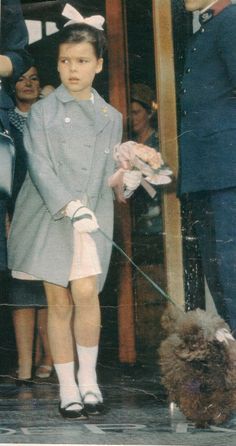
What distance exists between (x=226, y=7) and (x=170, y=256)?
5.23 ft

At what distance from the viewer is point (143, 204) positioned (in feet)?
16.8

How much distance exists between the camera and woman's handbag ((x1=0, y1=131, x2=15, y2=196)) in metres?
5.17

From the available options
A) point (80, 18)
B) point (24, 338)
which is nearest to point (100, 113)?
point (80, 18)

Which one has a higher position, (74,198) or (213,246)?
(74,198)

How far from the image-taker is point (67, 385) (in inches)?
190

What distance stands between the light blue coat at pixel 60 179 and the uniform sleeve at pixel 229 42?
2.43 feet

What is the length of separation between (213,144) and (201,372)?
1.42m

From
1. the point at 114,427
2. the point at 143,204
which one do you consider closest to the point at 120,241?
the point at 143,204

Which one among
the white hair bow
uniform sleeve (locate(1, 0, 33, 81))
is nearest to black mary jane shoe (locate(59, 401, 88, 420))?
uniform sleeve (locate(1, 0, 33, 81))

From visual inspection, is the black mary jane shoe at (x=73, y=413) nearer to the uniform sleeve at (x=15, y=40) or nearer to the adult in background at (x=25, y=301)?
the adult in background at (x=25, y=301)

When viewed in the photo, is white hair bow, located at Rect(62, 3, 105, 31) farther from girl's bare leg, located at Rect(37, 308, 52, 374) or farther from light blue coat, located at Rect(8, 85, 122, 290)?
girl's bare leg, located at Rect(37, 308, 52, 374)

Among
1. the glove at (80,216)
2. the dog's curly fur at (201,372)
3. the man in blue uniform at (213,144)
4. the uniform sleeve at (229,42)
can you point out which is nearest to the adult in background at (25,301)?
the glove at (80,216)

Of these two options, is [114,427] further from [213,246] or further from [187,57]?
[187,57]

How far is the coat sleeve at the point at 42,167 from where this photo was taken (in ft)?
16.1
